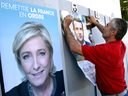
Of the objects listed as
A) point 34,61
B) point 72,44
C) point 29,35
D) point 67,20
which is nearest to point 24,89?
point 34,61

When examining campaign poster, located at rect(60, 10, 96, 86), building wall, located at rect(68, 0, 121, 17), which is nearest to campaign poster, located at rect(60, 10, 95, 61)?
campaign poster, located at rect(60, 10, 96, 86)

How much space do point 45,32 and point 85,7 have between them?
110 cm

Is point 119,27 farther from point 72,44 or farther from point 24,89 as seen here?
point 24,89

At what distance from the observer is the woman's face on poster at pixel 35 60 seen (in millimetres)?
1185

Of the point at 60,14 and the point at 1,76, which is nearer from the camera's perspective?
the point at 1,76

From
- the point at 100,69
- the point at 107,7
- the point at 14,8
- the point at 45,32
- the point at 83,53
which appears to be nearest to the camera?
the point at 14,8

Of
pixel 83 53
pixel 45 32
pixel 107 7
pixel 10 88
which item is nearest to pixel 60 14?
pixel 45 32

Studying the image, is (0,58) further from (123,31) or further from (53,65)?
(123,31)

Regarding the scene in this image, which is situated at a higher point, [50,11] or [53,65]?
[50,11]

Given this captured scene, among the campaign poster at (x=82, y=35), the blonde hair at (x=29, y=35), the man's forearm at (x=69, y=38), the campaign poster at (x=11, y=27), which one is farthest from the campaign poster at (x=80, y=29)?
the campaign poster at (x=11, y=27)

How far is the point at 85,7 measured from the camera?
212cm

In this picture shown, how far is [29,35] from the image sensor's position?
1.22 meters

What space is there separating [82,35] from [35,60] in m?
0.98

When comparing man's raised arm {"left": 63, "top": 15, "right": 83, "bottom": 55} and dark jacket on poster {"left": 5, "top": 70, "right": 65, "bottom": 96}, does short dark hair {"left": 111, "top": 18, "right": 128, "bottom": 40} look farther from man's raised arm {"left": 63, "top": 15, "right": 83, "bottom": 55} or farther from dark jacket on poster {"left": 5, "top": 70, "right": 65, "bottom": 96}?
dark jacket on poster {"left": 5, "top": 70, "right": 65, "bottom": 96}
